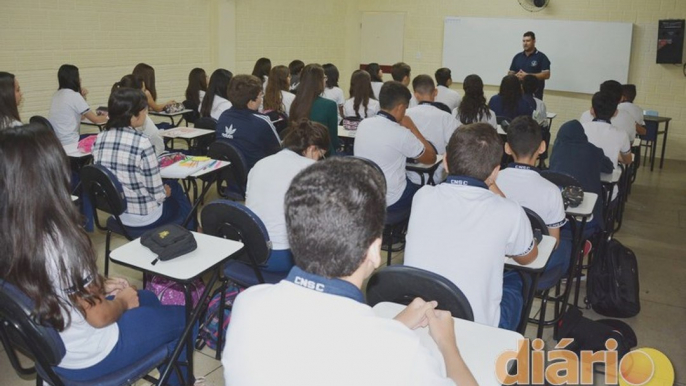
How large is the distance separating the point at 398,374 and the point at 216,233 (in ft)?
5.80

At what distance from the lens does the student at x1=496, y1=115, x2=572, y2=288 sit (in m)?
2.89

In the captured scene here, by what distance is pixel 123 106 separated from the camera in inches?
133

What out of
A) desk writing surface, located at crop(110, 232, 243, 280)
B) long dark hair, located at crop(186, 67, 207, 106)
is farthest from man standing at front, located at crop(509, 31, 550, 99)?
desk writing surface, located at crop(110, 232, 243, 280)

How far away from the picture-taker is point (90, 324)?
195 centimetres

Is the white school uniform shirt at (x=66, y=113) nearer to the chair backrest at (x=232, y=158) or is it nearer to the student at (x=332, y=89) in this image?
the chair backrest at (x=232, y=158)

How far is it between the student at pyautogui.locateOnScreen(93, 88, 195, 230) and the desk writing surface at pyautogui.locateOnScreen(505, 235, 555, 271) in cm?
202

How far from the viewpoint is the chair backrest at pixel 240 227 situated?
2.60m

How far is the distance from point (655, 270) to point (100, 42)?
5798mm

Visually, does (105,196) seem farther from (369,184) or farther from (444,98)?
(444,98)

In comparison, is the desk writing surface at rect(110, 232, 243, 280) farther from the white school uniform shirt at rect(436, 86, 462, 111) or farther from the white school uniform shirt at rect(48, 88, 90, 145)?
the white school uniform shirt at rect(436, 86, 462, 111)

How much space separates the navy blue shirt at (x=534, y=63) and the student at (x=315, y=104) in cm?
442

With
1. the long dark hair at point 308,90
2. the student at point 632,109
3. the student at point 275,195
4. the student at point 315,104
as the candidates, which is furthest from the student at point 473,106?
the student at point 275,195

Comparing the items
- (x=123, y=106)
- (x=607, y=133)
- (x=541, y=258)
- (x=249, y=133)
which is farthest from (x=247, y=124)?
(x=607, y=133)

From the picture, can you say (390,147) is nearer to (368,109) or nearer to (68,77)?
(368,109)
